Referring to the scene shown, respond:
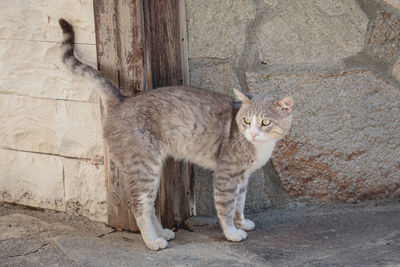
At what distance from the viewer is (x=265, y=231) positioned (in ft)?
11.9

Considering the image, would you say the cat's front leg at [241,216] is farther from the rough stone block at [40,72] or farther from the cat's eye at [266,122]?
the rough stone block at [40,72]

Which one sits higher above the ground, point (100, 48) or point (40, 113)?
point (100, 48)

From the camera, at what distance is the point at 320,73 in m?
3.62

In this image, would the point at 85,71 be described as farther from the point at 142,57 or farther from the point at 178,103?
the point at 178,103

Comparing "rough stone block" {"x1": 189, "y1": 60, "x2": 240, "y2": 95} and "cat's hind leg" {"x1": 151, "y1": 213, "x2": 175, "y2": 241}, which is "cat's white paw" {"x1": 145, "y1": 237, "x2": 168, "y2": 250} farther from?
"rough stone block" {"x1": 189, "y1": 60, "x2": 240, "y2": 95}

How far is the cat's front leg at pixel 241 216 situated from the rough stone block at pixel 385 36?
1341 mm

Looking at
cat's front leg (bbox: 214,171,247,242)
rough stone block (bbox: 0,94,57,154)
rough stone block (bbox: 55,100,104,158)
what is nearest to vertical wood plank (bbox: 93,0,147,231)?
rough stone block (bbox: 55,100,104,158)

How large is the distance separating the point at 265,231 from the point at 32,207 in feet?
6.22

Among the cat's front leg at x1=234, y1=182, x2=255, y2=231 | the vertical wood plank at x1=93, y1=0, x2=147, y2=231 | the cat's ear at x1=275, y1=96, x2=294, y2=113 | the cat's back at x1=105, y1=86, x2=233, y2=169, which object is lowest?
the cat's front leg at x1=234, y1=182, x2=255, y2=231

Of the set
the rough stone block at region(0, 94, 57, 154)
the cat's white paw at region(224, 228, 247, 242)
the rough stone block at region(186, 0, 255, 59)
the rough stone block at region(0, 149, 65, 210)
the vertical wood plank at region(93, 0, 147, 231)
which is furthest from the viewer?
the rough stone block at region(0, 149, 65, 210)

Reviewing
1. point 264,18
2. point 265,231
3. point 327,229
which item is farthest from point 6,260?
point 264,18

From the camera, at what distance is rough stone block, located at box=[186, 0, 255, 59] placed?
11.7 feet

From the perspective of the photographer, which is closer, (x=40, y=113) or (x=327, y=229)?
(x=327, y=229)

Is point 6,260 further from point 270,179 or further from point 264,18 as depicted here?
point 264,18
